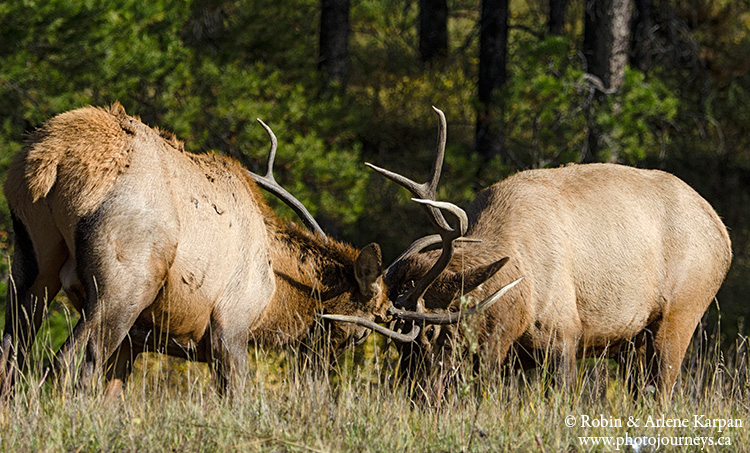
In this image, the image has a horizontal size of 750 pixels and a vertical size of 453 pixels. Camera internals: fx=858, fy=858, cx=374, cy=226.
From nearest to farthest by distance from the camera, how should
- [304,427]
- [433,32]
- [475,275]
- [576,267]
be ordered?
[304,427], [475,275], [576,267], [433,32]

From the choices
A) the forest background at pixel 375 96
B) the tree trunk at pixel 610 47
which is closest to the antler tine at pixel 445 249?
the forest background at pixel 375 96

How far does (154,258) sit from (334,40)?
796cm

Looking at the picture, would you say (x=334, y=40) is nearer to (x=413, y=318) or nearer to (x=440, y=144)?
(x=440, y=144)

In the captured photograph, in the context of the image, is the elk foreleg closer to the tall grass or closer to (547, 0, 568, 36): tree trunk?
the tall grass

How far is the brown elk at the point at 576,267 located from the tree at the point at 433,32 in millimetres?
10540

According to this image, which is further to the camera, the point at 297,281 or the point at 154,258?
the point at 297,281

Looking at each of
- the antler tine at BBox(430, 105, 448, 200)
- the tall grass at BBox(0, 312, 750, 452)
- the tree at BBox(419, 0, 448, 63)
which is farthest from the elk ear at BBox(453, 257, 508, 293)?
the tree at BBox(419, 0, 448, 63)

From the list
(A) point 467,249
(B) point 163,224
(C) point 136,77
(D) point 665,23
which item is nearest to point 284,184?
(C) point 136,77

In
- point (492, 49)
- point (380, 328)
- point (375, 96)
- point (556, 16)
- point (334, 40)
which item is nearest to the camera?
point (380, 328)

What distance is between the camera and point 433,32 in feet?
53.6

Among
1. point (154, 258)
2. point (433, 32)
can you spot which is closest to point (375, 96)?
point (433, 32)

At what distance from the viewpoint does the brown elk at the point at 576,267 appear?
17.6 feet

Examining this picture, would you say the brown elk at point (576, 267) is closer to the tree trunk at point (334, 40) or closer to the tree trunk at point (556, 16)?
the tree trunk at point (334, 40)

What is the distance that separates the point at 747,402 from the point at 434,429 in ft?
6.41
